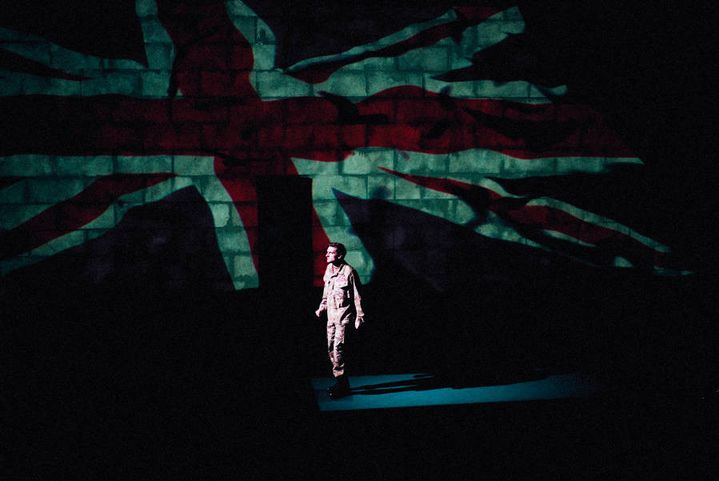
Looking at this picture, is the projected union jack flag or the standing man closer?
the standing man

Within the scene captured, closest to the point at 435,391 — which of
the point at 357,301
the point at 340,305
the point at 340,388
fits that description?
the point at 340,388

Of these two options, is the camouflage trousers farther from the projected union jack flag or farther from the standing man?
the projected union jack flag

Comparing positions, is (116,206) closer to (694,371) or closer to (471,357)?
(471,357)

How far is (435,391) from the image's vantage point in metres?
5.34

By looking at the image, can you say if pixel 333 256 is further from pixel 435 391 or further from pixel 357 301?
→ pixel 435 391

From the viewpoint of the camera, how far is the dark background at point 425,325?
467 centimetres

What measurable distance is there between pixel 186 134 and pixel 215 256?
1482 mm

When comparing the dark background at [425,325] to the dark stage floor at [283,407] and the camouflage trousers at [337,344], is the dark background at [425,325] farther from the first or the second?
the camouflage trousers at [337,344]

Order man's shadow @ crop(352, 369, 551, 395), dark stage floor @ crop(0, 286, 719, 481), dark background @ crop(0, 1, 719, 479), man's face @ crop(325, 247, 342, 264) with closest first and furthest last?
dark stage floor @ crop(0, 286, 719, 481) → dark background @ crop(0, 1, 719, 479) → man's face @ crop(325, 247, 342, 264) → man's shadow @ crop(352, 369, 551, 395)

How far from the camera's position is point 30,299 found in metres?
5.57

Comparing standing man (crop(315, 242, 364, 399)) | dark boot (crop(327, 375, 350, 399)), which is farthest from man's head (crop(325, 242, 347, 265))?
dark boot (crop(327, 375, 350, 399))

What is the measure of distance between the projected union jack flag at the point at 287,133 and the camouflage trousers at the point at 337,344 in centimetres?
106

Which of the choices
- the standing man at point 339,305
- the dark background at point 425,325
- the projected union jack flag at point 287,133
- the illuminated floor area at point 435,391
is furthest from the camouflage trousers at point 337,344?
the projected union jack flag at point 287,133

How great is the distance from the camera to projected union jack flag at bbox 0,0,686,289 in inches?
214
